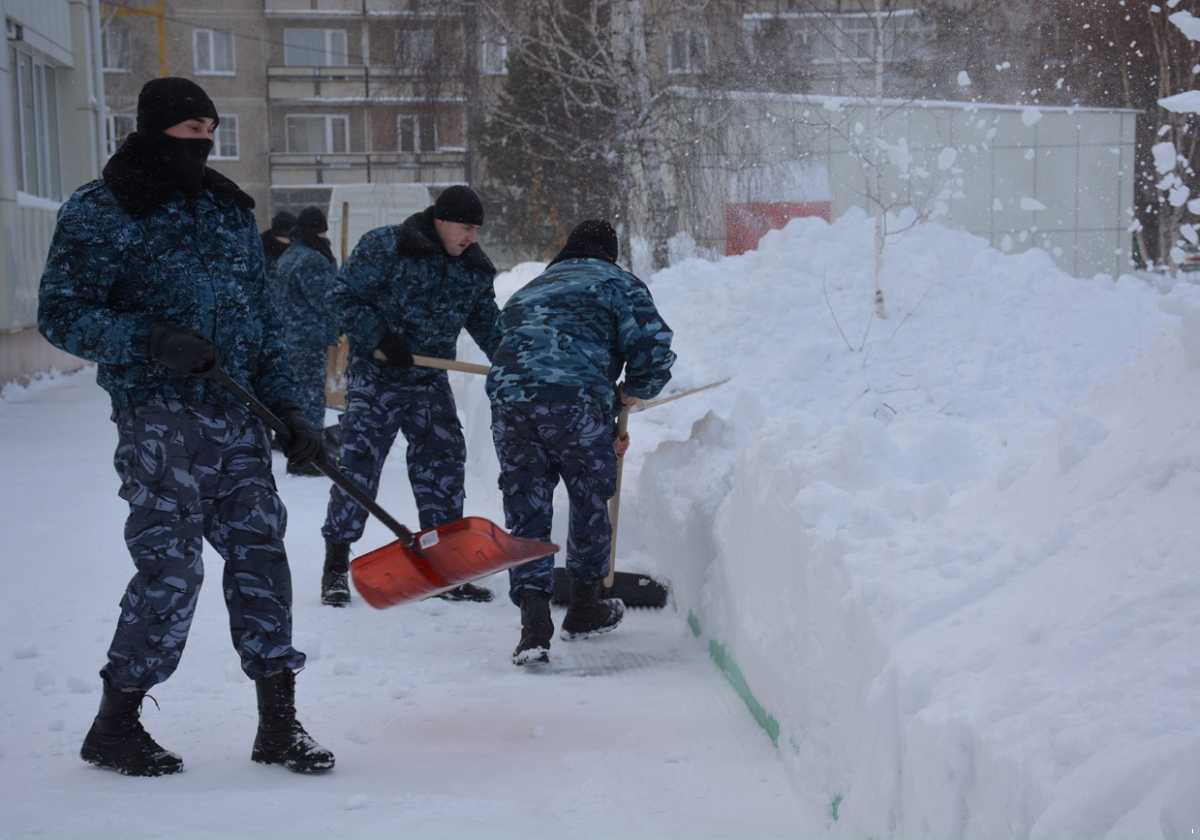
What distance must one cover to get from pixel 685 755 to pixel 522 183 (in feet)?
67.3

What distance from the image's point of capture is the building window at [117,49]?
35594 millimetres

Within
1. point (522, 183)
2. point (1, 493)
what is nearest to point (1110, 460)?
point (1, 493)

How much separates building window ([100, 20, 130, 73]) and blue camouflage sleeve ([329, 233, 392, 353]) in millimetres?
32767

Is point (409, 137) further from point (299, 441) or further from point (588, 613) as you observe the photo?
point (299, 441)

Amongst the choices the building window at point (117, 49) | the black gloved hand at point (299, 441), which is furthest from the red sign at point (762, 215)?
the building window at point (117, 49)

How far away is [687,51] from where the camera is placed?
47.5ft

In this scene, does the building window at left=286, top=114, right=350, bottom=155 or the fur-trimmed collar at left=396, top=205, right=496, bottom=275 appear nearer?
the fur-trimmed collar at left=396, top=205, right=496, bottom=275

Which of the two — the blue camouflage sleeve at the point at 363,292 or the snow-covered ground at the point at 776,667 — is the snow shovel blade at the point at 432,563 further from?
the blue camouflage sleeve at the point at 363,292

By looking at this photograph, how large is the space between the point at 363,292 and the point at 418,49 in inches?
441

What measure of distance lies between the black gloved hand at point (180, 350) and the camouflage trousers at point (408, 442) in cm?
238

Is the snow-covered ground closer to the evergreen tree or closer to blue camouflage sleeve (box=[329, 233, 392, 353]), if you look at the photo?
blue camouflage sleeve (box=[329, 233, 392, 353])

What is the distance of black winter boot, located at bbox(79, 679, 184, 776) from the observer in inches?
142

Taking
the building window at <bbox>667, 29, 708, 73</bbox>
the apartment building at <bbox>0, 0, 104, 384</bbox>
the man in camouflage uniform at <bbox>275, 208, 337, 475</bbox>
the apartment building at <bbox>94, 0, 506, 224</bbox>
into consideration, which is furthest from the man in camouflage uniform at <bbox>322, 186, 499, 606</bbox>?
the apartment building at <bbox>94, 0, 506, 224</bbox>

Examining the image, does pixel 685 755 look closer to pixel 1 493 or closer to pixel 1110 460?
pixel 1110 460
